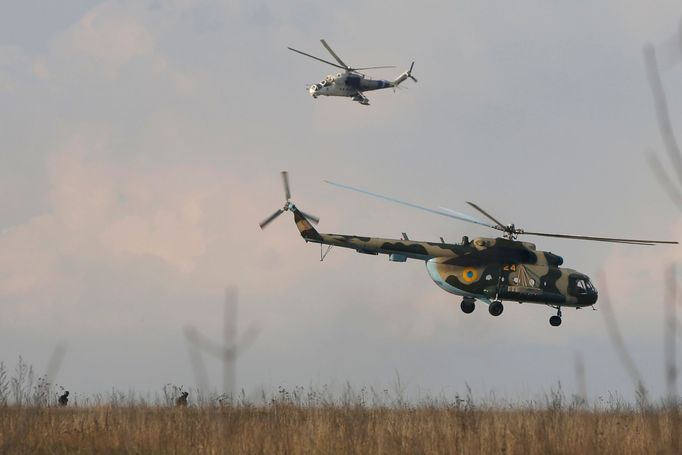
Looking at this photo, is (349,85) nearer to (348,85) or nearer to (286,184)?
(348,85)

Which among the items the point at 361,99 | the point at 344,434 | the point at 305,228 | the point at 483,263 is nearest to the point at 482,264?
the point at 483,263

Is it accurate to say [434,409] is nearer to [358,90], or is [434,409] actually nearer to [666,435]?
[666,435]

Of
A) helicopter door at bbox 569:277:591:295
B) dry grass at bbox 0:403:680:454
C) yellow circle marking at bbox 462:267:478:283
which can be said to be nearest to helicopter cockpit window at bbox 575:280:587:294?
helicopter door at bbox 569:277:591:295

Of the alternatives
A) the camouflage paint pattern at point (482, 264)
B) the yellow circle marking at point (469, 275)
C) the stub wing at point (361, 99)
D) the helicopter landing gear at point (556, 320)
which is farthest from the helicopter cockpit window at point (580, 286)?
the stub wing at point (361, 99)

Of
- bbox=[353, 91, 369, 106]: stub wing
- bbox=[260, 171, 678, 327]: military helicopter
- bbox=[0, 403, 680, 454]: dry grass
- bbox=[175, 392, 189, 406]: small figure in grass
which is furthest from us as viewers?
bbox=[353, 91, 369, 106]: stub wing

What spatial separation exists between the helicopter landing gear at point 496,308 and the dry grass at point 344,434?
12.0 m

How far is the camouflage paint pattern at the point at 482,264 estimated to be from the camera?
30.5 metres

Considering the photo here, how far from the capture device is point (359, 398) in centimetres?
1877

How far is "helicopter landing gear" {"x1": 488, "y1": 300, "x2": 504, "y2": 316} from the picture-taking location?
30672 millimetres

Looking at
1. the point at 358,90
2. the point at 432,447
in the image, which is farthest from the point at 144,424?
the point at 358,90

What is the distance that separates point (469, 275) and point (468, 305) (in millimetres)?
1378

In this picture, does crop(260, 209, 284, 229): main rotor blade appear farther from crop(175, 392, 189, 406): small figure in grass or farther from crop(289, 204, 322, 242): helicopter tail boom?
crop(175, 392, 189, 406): small figure in grass

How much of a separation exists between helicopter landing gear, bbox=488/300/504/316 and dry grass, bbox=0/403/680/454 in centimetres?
1198

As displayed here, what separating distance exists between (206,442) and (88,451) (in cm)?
213
